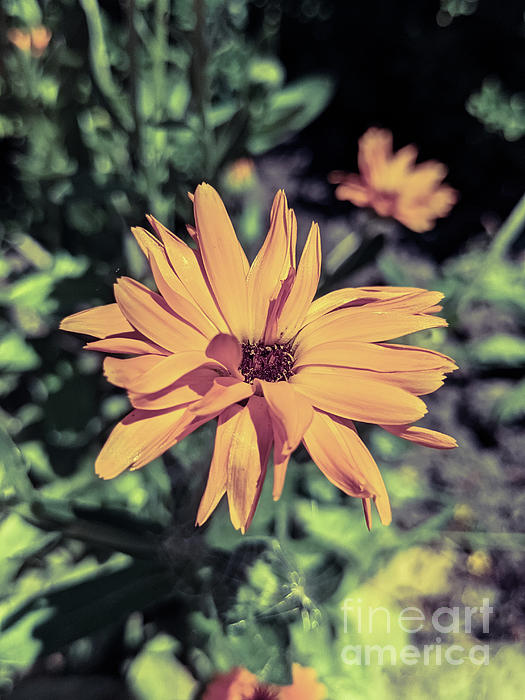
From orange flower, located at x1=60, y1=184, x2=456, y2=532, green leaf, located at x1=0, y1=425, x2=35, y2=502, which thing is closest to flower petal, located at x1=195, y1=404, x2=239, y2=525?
orange flower, located at x1=60, y1=184, x2=456, y2=532

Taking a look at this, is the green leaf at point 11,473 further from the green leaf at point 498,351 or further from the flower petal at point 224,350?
the green leaf at point 498,351

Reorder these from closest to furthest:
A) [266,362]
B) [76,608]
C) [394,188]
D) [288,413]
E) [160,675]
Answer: [288,413]
[266,362]
[76,608]
[160,675]
[394,188]

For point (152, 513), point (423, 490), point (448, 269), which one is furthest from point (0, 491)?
point (448, 269)

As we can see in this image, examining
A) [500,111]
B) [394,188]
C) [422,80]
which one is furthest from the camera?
[422,80]

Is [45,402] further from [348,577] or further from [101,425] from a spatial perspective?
[348,577]

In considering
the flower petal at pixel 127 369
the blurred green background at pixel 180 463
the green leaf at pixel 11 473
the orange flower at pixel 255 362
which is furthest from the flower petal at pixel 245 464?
the green leaf at pixel 11 473

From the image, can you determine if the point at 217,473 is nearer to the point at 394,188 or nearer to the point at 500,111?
the point at 394,188
